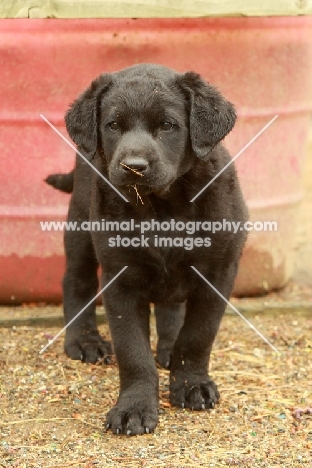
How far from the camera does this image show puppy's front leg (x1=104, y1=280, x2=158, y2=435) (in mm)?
3848

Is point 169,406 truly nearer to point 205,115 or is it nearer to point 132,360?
point 132,360

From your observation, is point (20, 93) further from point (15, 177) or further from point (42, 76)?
point (15, 177)

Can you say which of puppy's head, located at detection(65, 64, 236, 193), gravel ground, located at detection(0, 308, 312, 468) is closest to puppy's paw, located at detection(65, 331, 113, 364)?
gravel ground, located at detection(0, 308, 312, 468)

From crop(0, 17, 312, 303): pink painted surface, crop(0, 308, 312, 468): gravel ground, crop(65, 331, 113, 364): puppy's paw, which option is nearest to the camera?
crop(0, 308, 312, 468): gravel ground

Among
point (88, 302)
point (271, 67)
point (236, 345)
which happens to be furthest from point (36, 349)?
point (271, 67)

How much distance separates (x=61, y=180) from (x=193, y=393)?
4.98ft

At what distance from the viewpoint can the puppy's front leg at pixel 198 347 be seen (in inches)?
162

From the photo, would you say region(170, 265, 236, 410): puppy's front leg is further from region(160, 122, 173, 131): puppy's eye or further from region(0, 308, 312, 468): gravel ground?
region(160, 122, 173, 131): puppy's eye

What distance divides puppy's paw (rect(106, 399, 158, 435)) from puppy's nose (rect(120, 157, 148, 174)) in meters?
0.98

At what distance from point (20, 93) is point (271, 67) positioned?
1457 mm

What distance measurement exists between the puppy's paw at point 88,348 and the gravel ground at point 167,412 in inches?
2.1

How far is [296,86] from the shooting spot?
563 cm

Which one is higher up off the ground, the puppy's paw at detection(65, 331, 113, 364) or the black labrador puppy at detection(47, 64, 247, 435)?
the black labrador puppy at detection(47, 64, 247, 435)

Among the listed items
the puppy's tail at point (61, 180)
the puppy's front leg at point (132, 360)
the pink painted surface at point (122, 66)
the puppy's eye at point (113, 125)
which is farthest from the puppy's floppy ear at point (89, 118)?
the pink painted surface at point (122, 66)
